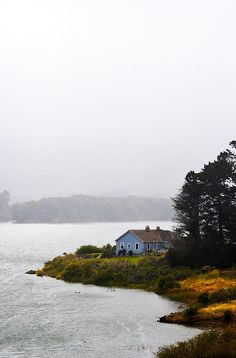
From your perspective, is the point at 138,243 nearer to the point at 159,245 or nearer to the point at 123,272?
the point at 159,245

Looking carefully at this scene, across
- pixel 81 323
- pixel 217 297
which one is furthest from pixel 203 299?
pixel 81 323

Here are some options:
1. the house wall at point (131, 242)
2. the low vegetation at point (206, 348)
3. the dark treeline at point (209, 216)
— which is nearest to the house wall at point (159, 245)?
the house wall at point (131, 242)

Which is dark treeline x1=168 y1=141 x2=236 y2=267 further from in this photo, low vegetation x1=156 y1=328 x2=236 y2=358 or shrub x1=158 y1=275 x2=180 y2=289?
low vegetation x1=156 y1=328 x2=236 y2=358

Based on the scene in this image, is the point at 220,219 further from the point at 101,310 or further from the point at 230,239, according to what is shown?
the point at 101,310

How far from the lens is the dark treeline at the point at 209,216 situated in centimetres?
7294

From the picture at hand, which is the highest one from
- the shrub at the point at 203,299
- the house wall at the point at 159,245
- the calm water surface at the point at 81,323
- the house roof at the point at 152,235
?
the house roof at the point at 152,235

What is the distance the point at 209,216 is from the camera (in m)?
76.2

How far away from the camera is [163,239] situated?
100m

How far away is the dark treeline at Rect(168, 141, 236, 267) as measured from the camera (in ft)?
239

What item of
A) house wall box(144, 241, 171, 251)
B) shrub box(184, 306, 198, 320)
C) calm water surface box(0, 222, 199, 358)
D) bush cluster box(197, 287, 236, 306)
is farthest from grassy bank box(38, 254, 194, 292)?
shrub box(184, 306, 198, 320)

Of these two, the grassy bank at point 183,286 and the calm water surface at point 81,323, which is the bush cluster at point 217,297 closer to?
the grassy bank at point 183,286

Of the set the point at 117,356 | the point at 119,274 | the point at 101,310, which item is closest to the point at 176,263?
the point at 119,274

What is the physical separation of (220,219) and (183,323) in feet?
101

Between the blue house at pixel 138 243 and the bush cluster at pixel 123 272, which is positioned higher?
the blue house at pixel 138 243
